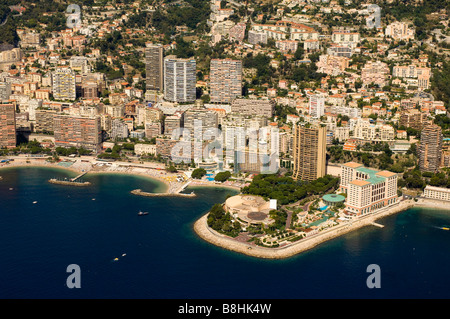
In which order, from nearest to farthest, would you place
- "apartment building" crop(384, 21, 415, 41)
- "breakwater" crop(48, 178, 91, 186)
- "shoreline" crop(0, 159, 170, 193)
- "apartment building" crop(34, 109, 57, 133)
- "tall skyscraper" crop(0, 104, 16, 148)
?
"breakwater" crop(48, 178, 91, 186) < "shoreline" crop(0, 159, 170, 193) < "tall skyscraper" crop(0, 104, 16, 148) < "apartment building" crop(34, 109, 57, 133) < "apartment building" crop(384, 21, 415, 41)

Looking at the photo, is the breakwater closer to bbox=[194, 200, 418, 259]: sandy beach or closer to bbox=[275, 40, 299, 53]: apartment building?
bbox=[194, 200, 418, 259]: sandy beach

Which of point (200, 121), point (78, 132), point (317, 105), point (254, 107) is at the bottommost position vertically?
point (78, 132)

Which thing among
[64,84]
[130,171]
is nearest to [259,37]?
[64,84]

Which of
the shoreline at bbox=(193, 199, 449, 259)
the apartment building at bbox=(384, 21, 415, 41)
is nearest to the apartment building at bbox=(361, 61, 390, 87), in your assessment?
the apartment building at bbox=(384, 21, 415, 41)

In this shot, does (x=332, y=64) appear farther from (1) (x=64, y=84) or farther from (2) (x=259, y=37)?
(1) (x=64, y=84)

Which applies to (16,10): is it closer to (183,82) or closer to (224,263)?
(183,82)

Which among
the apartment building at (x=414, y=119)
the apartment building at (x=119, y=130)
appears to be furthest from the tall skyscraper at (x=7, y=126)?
the apartment building at (x=414, y=119)
